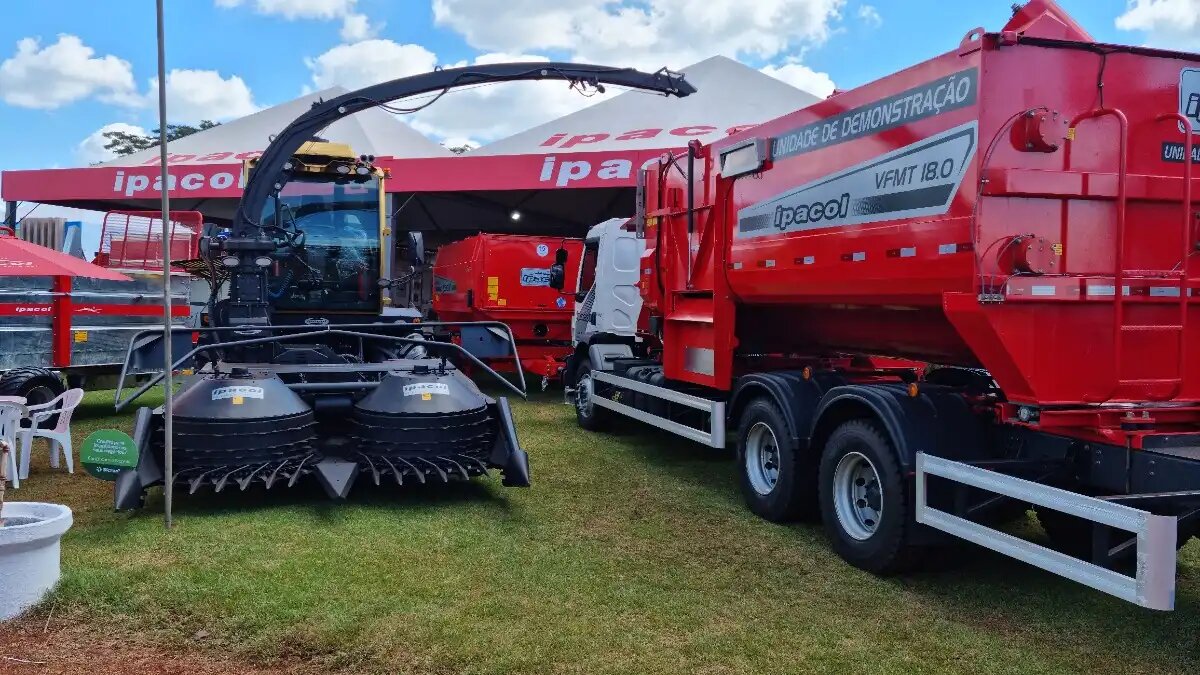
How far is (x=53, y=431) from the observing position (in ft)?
22.2

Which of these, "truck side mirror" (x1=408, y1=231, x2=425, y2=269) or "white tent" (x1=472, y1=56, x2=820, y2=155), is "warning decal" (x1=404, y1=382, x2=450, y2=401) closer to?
"truck side mirror" (x1=408, y1=231, x2=425, y2=269)

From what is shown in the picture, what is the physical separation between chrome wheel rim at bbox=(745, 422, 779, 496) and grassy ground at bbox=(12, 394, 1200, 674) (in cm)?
27

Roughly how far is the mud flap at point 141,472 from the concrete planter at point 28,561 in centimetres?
116

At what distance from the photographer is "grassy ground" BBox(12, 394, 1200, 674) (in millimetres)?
3688

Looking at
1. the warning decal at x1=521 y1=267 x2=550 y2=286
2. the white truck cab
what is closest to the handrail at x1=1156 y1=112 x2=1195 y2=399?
the white truck cab

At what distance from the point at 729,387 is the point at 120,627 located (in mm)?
4336

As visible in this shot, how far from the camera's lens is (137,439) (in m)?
5.42

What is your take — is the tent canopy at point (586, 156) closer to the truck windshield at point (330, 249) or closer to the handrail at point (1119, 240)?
the truck windshield at point (330, 249)

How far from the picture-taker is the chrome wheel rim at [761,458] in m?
6.16

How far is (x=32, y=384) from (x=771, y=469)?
23.5 ft

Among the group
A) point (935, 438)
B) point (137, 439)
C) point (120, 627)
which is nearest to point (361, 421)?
point (137, 439)

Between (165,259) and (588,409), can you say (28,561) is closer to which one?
(165,259)

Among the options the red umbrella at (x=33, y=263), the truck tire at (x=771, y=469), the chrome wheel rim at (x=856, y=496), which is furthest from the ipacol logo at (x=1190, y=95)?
the red umbrella at (x=33, y=263)

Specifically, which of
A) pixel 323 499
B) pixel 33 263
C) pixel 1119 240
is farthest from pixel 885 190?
pixel 33 263
